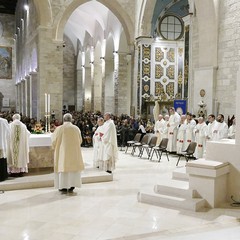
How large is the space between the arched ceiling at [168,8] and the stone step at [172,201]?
13682 mm

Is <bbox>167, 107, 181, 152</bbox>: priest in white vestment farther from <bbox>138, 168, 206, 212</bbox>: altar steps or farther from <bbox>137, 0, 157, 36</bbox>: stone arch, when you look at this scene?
<bbox>137, 0, 157, 36</bbox>: stone arch

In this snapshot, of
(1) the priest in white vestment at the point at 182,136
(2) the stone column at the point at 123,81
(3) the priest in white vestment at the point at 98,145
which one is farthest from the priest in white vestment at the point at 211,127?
(2) the stone column at the point at 123,81

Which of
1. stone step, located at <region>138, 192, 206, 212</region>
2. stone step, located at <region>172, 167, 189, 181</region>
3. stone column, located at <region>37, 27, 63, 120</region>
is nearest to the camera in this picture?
stone step, located at <region>138, 192, 206, 212</region>

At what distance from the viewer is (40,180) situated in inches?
318

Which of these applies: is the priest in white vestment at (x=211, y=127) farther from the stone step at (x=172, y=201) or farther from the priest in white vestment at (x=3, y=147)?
the priest in white vestment at (x=3, y=147)

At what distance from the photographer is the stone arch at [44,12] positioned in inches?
712

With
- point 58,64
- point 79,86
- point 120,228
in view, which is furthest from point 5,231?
point 79,86

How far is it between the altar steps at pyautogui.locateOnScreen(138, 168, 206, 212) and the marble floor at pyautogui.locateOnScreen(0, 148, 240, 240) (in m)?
0.15

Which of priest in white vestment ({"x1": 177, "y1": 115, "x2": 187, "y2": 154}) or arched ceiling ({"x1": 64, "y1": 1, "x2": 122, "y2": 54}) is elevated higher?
arched ceiling ({"x1": 64, "y1": 1, "x2": 122, "y2": 54})

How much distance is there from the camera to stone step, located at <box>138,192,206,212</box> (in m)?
6.39

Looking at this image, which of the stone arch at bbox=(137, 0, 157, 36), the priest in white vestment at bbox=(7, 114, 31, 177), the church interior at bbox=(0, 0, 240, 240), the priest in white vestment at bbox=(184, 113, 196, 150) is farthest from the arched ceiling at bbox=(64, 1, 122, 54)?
the priest in white vestment at bbox=(7, 114, 31, 177)

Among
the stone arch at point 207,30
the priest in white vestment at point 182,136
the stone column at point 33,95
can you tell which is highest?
the stone arch at point 207,30

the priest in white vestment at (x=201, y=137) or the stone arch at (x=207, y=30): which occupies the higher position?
the stone arch at (x=207, y=30)

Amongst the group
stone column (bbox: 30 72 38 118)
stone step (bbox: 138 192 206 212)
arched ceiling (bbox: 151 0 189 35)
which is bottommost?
stone step (bbox: 138 192 206 212)
